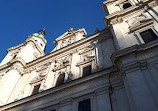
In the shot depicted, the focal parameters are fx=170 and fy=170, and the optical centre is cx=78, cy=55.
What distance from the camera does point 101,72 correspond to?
40.5 ft

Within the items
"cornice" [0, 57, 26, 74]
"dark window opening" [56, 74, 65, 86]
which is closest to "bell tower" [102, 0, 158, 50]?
"dark window opening" [56, 74, 65, 86]

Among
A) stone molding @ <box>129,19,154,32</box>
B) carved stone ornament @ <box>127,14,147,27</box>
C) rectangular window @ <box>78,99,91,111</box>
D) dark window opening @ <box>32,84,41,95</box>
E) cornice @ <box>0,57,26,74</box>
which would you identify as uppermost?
cornice @ <box>0,57,26,74</box>

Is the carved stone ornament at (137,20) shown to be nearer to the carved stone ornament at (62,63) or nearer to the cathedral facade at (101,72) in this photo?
the cathedral facade at (101,72)

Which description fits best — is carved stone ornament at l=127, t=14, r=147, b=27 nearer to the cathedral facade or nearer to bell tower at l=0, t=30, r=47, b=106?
the cathedral facade

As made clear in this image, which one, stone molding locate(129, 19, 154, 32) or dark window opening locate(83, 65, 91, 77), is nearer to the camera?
stone molding locate(129, 19, 154, 32)

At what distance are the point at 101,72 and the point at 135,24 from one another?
5.03 meters

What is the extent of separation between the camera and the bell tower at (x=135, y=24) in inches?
481

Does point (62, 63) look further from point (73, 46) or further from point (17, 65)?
point (17, 65)

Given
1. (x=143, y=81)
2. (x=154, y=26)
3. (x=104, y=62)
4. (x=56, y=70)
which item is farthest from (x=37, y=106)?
(x=154, y=26)

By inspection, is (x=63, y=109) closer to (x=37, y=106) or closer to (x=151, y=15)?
(x=37, y=106)

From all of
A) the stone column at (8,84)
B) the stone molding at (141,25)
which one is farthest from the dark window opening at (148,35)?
the stone column at (8,84)

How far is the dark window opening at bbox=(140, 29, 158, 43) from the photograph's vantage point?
11.9 m

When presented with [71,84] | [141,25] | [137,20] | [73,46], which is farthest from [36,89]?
[137,20]

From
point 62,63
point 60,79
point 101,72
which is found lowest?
point 101,72
